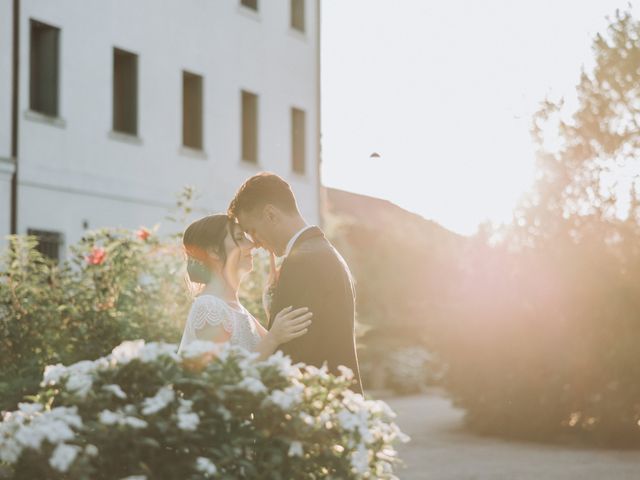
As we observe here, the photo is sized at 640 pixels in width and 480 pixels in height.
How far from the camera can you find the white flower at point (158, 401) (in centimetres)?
430

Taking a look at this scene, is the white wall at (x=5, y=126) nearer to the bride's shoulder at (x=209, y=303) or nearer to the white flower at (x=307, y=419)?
the bride's shoulder at (x=209, y=303)

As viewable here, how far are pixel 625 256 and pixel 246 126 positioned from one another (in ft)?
37.3

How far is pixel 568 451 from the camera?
1891 centimetres

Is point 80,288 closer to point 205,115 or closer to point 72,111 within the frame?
point 72,111

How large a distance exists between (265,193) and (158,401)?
1.41 meters

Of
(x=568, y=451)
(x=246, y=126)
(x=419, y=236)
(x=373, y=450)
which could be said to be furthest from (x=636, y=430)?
(x=419, y=236)

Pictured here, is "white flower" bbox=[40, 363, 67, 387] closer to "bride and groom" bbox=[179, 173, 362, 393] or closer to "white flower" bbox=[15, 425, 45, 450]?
"white flower" bbox=[15, 425, 45, 450]

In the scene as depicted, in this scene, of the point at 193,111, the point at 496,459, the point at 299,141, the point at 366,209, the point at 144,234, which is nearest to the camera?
the point at 144,234

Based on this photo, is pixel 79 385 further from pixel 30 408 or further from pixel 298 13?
pixel 298 13

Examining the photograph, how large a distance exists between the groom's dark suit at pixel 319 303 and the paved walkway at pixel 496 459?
9171 millimetres

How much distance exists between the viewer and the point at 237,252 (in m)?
6.14

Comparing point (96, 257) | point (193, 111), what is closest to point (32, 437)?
point (96, 257)

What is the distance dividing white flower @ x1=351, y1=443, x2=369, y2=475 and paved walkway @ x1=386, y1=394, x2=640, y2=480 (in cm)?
991

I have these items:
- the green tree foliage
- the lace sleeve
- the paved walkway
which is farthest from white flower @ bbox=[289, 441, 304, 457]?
the green tree foliage
